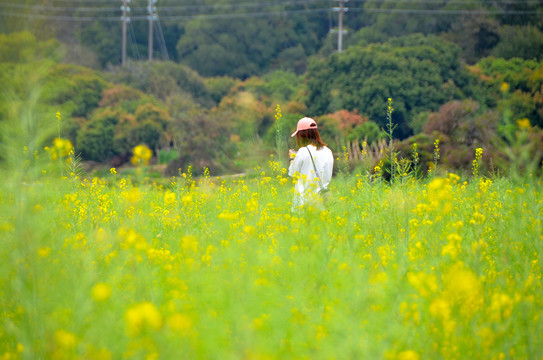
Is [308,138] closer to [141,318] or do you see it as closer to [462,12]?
[141,318]

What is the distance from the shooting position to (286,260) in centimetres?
380

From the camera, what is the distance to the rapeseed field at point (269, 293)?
2.58 metres

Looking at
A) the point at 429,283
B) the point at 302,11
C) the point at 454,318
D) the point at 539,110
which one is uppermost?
the point at 302,11

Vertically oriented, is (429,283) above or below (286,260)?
above

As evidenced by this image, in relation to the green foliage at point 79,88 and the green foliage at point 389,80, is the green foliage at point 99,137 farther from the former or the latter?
the green foliage at point 389,80

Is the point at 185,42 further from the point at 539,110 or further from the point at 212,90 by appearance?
the point at 539,110

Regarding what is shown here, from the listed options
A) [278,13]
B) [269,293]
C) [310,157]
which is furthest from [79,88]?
[269,293]

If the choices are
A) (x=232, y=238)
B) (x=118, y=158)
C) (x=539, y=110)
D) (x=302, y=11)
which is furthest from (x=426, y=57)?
(x=232, y=238)

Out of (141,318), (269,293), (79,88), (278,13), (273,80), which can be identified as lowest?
(273,80)

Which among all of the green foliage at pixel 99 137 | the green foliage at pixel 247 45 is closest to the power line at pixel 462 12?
the green foliage at pixel 247 45

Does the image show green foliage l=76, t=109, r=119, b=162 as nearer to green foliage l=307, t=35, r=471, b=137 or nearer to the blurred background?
the blurred background

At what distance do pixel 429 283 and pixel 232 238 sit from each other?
2044 mm

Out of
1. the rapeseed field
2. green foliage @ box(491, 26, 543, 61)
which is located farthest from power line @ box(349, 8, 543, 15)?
the rapeseed field

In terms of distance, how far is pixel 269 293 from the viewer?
10.1 ft
